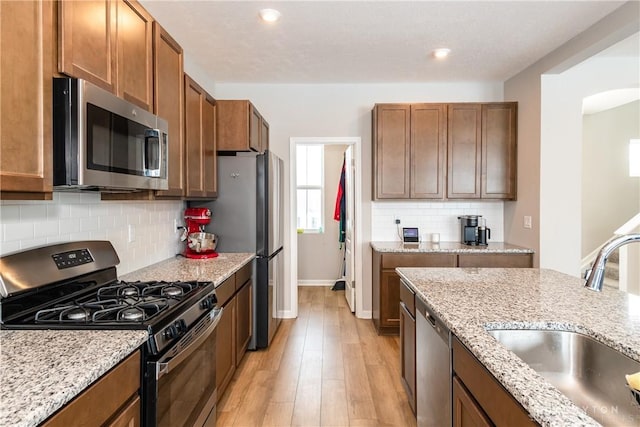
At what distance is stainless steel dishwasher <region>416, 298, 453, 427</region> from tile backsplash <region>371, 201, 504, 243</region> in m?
2.34

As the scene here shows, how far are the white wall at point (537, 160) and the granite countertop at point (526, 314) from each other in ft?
5.03

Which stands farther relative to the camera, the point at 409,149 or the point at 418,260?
the point at 409,149

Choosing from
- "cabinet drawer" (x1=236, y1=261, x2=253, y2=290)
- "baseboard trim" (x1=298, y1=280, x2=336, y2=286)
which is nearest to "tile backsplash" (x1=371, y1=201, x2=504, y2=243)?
"cabinet drawer" (x1=236, y1=261, x2=253, y2=290)

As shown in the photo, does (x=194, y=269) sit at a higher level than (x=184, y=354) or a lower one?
higher

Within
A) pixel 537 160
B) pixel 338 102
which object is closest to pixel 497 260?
pixel 537 160

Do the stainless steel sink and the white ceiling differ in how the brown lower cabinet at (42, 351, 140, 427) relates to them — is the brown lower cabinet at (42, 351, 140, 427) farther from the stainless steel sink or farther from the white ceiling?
the white ceiling

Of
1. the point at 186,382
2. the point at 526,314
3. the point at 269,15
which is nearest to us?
the point at 526,314

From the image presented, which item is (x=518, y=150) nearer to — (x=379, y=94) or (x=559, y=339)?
(x=379, y=94)

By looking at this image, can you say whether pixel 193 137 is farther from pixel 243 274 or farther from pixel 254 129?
pixel 243 274

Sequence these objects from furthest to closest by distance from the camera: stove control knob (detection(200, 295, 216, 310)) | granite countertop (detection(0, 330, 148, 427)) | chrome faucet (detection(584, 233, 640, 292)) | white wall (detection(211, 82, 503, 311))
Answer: white wall (detection(211, 82, 503, 311))
stove control knob (detection(200, 295, 216, 310))
chrome faucet (detection(584, 233, 640, 292))
granite countertop (detection(0, 330, 148, 427))

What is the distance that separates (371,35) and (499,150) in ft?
6.41

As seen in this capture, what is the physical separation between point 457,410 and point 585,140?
5545mm

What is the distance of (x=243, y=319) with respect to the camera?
9.64 feet

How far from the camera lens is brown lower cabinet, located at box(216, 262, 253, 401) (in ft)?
7.73
